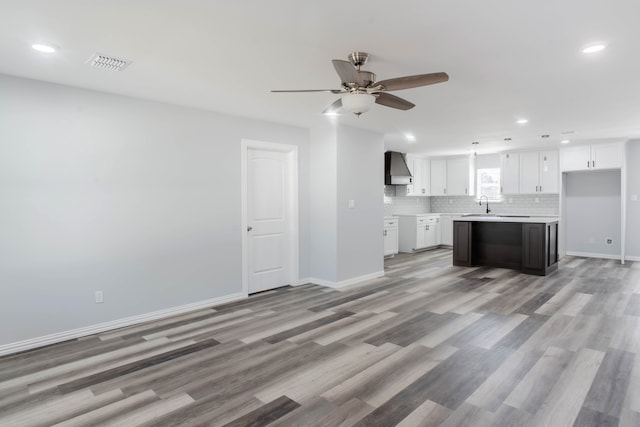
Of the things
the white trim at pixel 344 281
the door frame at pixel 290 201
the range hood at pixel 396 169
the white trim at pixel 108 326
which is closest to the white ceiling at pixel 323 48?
the door frame at pixel 290 201

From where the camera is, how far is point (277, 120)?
5.10 metres

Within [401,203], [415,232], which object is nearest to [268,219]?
[415,232]

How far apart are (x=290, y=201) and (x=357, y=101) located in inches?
114

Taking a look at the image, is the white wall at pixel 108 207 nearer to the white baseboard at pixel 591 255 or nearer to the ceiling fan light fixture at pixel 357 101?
the ceiling fan light fixture at pixel 357 101

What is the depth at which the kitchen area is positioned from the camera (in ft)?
22.4

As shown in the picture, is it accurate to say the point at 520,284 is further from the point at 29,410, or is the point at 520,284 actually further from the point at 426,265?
the point at 29,410

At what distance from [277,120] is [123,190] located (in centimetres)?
218

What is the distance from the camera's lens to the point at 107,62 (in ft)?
9.73

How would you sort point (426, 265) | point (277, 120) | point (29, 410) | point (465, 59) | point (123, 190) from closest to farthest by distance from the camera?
point (29, 410) → point (465, 59) → point (123, 190) → point (277, 120) → point (426, 265)

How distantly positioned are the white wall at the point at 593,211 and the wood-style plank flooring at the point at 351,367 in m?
3.53

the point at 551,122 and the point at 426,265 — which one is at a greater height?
the point at 551,122

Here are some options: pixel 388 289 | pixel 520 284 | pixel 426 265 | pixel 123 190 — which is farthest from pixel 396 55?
pixel 426 265

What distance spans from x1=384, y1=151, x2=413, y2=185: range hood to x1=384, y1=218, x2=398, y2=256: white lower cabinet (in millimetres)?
973

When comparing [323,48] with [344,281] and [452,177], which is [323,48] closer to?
[344,281]
